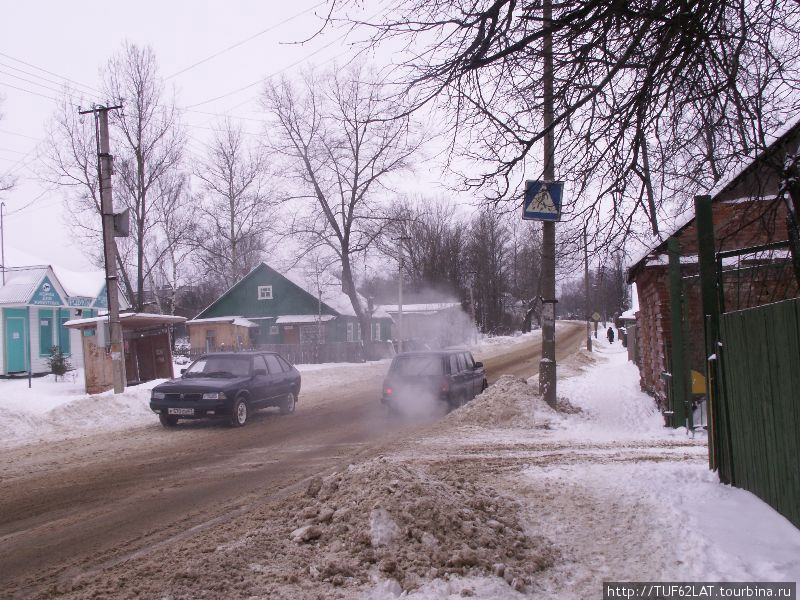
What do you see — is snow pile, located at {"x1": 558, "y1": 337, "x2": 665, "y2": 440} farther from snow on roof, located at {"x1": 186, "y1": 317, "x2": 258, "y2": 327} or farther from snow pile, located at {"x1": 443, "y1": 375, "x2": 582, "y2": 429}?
snow on roof, located at {"x1": 186, "y1": 317, "x2": 258, "y2": 327}

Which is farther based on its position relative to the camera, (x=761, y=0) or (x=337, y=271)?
(x=337, y=271)

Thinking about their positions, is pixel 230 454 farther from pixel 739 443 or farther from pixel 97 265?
pixel 97 265

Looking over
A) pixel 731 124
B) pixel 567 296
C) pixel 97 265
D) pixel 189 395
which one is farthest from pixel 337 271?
pixel 567 296

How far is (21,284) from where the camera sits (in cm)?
2636

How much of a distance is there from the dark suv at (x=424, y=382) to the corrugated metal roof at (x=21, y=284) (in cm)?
1842

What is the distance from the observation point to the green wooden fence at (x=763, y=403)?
14.0ft

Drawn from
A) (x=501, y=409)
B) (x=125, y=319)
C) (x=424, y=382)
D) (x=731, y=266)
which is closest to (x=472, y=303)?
(x=125, y=319)

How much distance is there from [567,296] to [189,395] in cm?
12795

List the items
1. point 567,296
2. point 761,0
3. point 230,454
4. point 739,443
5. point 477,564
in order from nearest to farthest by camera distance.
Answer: point 477,564, point 739,443, point 761,0, point 230,454, point 567,296

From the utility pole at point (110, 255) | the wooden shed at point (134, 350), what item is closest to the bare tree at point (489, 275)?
the wooden shed at point (134, 350)

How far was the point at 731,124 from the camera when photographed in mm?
6848

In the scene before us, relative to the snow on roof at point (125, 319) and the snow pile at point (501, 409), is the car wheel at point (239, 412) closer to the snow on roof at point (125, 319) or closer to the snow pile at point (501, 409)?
the snow pile at point (501, 409)

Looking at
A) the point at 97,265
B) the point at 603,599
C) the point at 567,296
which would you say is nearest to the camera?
the point at 603,599

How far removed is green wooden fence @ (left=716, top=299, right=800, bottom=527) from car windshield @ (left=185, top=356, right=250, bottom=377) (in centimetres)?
1013
